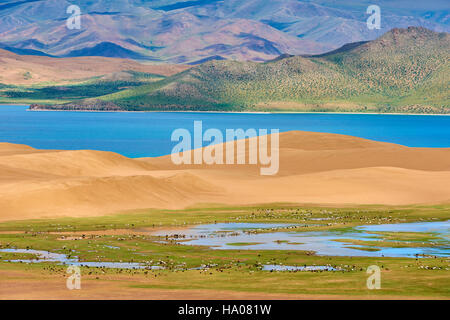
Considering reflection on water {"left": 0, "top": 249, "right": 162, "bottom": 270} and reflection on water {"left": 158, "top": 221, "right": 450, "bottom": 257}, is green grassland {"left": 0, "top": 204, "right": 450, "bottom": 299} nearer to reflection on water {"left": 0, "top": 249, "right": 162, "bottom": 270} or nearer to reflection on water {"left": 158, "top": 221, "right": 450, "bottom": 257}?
reflection on water {"left": 0, "top": 249, "right": 162, "bottom": 270}

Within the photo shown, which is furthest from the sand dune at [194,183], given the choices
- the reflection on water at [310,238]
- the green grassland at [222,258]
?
the reflection on water at [310,238]

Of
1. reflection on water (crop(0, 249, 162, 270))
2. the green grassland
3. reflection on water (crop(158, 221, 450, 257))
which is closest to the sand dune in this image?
the green grassland

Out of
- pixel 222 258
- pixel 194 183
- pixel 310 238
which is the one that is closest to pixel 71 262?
pixel 222 258

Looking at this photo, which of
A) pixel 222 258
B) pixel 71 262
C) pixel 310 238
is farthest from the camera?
pixel 310 238

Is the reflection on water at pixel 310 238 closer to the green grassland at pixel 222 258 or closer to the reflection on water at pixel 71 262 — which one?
the green grassland at pixel 222 258

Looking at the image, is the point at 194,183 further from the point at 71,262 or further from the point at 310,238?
the point at 71,262

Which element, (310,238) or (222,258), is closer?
(222,258)
